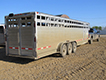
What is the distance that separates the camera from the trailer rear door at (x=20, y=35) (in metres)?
5.69

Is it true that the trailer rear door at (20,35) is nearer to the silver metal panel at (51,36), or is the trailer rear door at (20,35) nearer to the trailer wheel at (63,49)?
the silver metal panel at (51,36)

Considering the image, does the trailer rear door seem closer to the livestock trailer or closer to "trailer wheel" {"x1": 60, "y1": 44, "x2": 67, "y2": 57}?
the livestock trailer

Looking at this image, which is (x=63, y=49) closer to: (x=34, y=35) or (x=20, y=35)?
(x=34, y=35)

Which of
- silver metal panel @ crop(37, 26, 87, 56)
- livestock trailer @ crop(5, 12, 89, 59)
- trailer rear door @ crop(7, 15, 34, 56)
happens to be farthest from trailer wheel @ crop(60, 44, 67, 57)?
trailer rear door @ crop(7, 15, 34, 56)

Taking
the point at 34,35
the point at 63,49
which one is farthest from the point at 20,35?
the point at 63,49

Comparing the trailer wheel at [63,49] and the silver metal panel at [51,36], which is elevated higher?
the silver metal panel at [51,36]

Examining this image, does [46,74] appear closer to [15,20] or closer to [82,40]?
[15,20]

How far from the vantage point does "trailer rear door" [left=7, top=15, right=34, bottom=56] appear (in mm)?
5689

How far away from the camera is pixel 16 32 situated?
617 cm

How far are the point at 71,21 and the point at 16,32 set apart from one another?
4321 mm

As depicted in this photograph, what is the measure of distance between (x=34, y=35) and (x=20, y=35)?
0.98m

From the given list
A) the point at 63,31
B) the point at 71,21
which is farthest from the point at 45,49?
the point at 71,21

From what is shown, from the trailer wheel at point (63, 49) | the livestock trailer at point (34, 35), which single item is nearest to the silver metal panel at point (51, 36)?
the livestock trailer at point (34, 35)

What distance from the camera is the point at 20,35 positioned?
6.04 m
